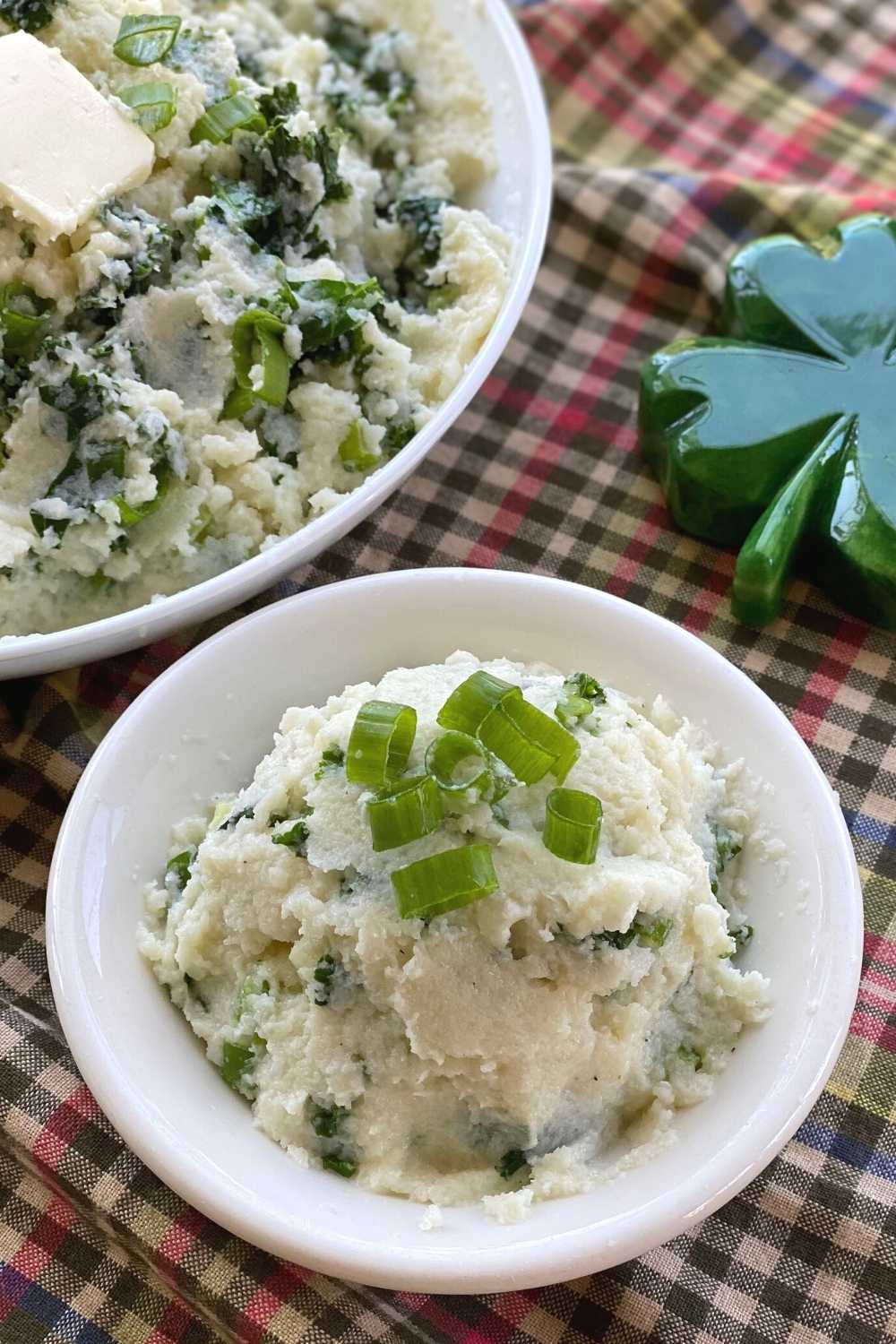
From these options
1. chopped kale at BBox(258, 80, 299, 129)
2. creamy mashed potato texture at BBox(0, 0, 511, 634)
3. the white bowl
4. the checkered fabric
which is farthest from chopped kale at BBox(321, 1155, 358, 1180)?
chopped kale at BBox(258, 80, 299, 129)

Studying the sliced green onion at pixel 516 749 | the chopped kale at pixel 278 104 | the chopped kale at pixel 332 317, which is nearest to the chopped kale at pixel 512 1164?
the sliced green onion at pixel 516 749

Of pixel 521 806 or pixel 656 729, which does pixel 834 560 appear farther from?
pixel 521 806

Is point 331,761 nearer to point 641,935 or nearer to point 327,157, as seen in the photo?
point 641,935

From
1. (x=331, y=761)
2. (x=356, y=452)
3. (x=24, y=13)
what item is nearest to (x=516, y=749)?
(x=331, y=761)

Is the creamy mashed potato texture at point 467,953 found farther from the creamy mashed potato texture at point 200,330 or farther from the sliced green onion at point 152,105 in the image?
the sliced green onion at point 152,105

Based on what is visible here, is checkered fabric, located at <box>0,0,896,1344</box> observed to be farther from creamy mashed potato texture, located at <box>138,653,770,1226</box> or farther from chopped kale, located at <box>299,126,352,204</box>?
chopped kale, located at <box>299,126,352,204</box>

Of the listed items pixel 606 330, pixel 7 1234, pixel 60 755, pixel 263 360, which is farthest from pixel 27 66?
pixel 7 1234
